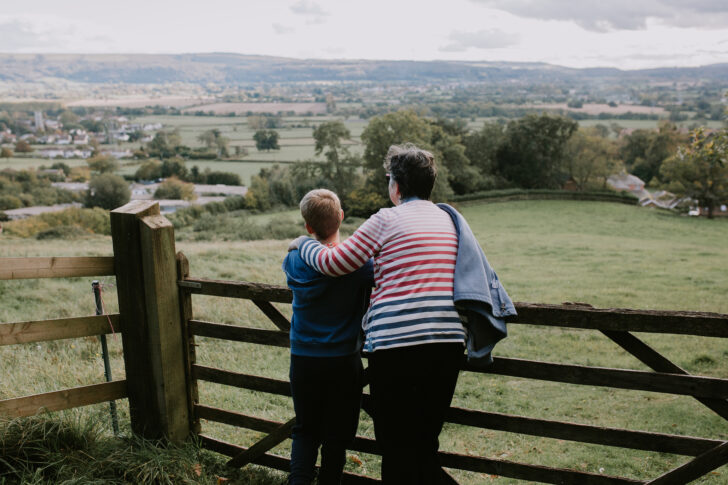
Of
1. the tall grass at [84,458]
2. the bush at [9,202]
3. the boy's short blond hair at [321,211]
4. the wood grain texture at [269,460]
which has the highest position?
the boy's short blond hair at [321,211]

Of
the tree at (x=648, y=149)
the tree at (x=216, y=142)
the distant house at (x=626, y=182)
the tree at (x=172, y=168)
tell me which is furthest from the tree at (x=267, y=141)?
the tree at (x=648, y=149)

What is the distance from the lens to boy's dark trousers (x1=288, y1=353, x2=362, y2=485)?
134 inches

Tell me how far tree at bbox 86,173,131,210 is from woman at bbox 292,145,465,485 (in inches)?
2868

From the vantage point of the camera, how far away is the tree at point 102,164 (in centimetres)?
9242

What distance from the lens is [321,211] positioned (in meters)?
3.31

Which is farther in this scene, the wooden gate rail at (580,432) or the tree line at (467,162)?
the tree line at (467,162)

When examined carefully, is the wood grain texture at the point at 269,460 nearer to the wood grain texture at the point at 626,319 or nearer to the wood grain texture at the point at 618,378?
the wood grain texture at the point at 618,378

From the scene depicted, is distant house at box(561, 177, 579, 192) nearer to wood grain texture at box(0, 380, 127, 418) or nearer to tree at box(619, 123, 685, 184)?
tree at box(619, 123, 685, 184)

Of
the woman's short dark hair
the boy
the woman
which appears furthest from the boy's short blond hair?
the woman's short dark hair

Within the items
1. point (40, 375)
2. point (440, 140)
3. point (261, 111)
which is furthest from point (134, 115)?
point (40, 375)

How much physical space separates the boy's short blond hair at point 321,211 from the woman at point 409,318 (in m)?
0.16

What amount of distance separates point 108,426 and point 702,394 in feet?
14.0

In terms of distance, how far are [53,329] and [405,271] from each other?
104 inches

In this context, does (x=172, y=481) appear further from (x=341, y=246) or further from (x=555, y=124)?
(x=555, y=124)
